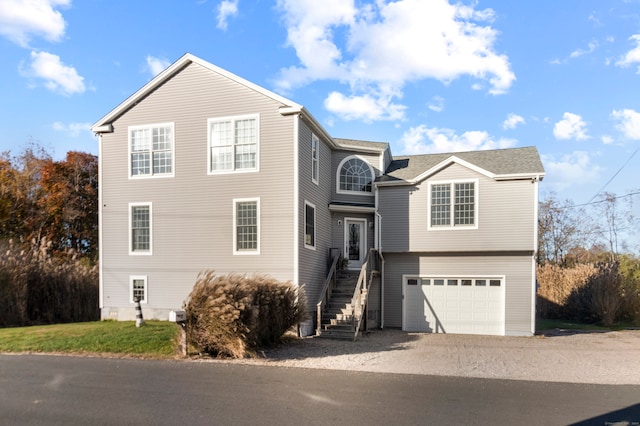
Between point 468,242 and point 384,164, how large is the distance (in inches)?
185

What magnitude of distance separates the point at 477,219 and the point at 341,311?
613 centimetres

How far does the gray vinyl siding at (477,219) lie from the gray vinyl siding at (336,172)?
32.1 inches

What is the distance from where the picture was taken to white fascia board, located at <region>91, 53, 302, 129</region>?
53.5ft

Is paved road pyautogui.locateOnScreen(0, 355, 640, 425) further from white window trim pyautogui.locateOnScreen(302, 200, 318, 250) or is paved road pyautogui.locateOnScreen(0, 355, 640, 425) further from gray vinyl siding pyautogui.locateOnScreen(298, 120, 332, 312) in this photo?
white window trim pyautogui.locateOnScreen(302, 200, 318, 250)

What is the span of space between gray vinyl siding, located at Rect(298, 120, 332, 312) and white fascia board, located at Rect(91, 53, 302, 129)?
1.52m

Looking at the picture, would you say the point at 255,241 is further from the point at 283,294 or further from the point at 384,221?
the point at 384,221

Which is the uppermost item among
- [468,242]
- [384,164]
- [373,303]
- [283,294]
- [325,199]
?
[384,164]

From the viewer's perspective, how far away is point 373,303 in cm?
1920

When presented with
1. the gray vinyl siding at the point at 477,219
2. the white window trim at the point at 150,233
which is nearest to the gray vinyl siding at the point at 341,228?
the gray vinyl siding at the point at 477,219

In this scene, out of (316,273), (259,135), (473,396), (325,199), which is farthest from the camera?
(325,199)

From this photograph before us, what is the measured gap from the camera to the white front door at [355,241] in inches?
773

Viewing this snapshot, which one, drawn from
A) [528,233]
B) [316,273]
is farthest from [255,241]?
[528,233]

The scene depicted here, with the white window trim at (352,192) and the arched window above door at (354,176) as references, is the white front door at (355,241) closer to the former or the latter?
the white window trim at (352,192)

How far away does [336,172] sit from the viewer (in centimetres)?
1984
